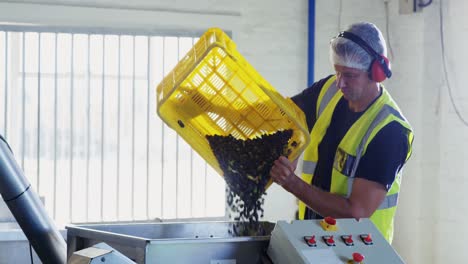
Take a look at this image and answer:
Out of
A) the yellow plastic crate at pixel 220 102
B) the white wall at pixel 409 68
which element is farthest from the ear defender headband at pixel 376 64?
the white wall at pixel 409 68

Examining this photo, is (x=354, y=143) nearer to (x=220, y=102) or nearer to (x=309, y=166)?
(x=309, y=166)

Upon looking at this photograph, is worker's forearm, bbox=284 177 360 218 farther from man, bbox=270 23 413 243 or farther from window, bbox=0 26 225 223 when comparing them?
window, bbox=0 26 225 223

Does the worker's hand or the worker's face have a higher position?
the worker's face

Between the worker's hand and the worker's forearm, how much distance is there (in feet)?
0.06

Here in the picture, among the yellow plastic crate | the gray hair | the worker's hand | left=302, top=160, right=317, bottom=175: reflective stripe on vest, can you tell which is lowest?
left=302, top=160, right=317, bottom=175: reflective stripe on vest

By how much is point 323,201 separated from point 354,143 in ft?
0.87

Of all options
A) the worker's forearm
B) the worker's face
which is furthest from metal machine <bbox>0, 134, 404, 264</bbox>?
the worker's face

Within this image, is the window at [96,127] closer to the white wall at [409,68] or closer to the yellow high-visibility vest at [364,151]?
the white wall at [409,68]

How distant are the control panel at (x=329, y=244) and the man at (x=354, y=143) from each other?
1.35 ft

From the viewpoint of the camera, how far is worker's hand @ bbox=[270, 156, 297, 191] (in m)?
2.35

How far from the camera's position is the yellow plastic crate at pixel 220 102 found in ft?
7.56

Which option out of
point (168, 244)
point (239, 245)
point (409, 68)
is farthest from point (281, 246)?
point (409, 68)

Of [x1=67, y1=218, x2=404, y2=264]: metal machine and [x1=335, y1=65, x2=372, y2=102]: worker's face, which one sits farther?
[x1=335, y1=65, x2=372, y2=102]: worker's face

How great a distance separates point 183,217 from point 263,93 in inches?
85.7
